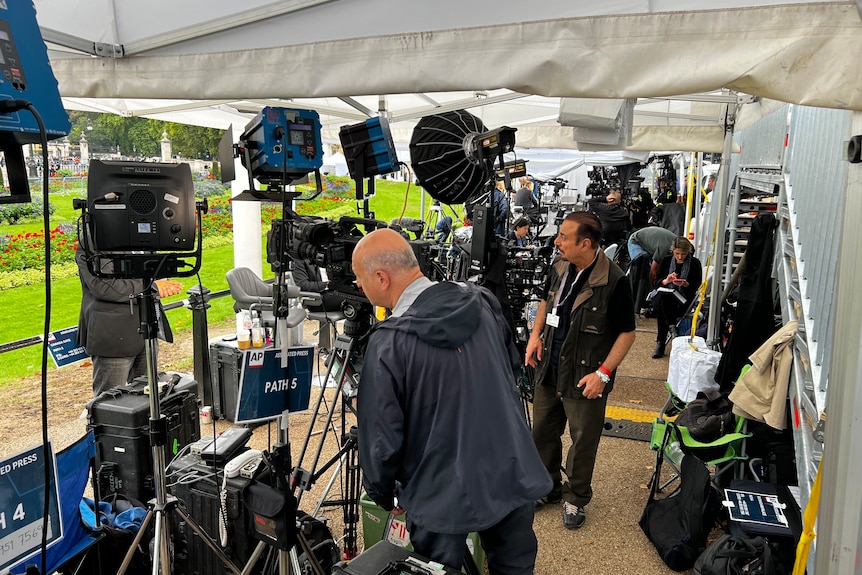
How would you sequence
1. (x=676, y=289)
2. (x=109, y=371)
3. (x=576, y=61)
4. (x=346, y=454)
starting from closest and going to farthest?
(x=576, y=61)
(x=346, y=454)
(x=109, y=371)
(x=676, y=289)

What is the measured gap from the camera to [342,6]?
180 cm

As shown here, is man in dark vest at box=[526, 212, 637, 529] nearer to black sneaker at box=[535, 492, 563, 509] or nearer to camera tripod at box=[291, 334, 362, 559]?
black sneaker at box=[535, 492, 563, 509]

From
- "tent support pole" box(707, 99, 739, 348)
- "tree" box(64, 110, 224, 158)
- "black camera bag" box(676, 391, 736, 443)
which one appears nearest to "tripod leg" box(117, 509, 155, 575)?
"black camera bag" box(676, 391, 736, 443)

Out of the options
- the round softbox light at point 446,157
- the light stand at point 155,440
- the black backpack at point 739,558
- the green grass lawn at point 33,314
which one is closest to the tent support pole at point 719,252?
the round softbox light at point 446,157

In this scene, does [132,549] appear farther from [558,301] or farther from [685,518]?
[685,518]

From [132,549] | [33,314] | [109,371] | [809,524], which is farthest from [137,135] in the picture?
[809,524]

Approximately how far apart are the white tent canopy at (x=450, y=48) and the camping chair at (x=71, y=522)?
1.44 m

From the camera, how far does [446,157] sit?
3740 mm

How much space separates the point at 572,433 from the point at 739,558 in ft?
3.44

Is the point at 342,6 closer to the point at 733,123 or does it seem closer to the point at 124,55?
the point at 124,55

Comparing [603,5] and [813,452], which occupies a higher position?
[603,5]

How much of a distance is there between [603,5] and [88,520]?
2875 mm

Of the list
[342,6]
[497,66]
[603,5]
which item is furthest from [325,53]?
[603,5]

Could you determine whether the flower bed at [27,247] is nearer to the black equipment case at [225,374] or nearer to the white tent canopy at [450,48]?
the black equipment case at [225,374]
